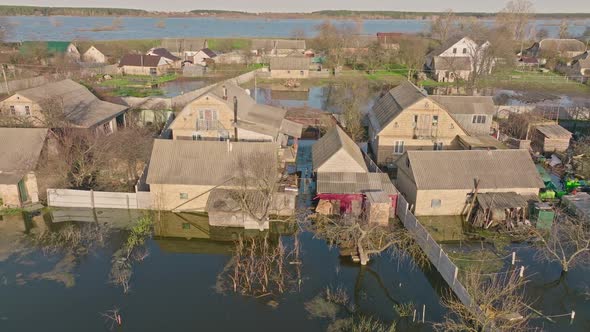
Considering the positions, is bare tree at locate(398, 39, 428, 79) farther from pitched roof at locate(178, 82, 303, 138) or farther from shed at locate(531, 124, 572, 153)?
pitched roof at locate(178, 82, 303, 138)

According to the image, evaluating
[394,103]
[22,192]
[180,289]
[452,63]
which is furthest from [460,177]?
[452,63]

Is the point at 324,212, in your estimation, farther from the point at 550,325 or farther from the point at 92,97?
the point at 92,97

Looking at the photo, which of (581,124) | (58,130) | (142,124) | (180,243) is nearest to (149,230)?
(180,243)

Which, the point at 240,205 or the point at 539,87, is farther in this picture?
the point at 539,87

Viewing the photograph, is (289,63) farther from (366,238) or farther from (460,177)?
(366,238)

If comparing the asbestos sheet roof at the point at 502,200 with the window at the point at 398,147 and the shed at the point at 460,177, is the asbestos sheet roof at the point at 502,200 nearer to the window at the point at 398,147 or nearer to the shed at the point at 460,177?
the shed at the point at 460,177

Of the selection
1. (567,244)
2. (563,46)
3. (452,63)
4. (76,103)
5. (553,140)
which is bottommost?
(567,244)
